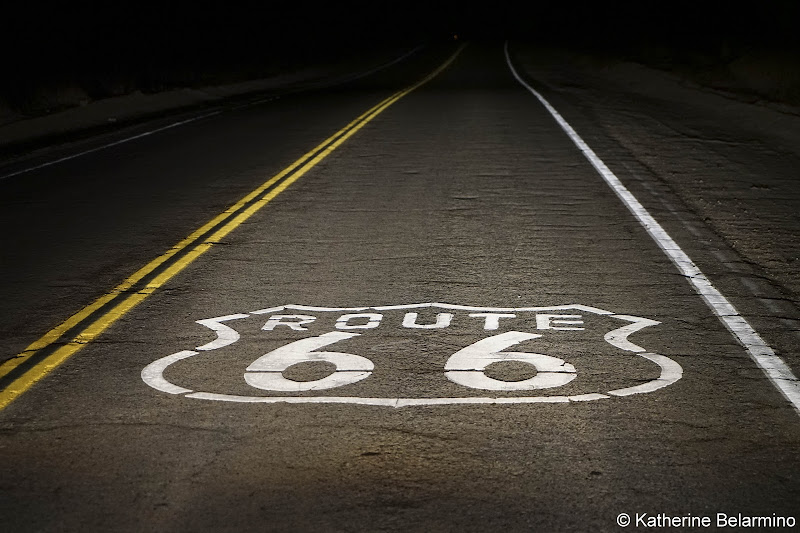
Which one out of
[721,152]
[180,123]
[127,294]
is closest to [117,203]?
[127,294]

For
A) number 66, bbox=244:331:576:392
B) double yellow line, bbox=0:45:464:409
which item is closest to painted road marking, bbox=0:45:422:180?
double yellow line, bbox=0:45:464:409

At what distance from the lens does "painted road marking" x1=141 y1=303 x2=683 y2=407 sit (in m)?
5.91

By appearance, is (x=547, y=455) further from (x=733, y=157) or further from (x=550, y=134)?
(x=550, y=134)

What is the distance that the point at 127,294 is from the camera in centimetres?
829

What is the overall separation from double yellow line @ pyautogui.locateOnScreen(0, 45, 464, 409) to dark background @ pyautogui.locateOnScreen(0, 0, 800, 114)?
628 inches

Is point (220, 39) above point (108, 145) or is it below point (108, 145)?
above

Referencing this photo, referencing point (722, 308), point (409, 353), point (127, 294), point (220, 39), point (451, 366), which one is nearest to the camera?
point (451, 366)

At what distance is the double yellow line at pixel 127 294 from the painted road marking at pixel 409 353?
640 millimetres

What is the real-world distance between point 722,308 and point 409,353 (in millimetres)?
2306

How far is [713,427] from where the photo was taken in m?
5.34

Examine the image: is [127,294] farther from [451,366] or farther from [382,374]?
[451,366]

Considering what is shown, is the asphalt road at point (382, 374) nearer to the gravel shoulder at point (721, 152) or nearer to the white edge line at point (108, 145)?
the gravel shoulder at point (721, 152)

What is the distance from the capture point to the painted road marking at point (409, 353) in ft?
19.4

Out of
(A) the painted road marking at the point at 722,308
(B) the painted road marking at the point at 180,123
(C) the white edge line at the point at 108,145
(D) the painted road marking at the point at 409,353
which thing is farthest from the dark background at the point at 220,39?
(D) the painted road marking at the point at 409,353
